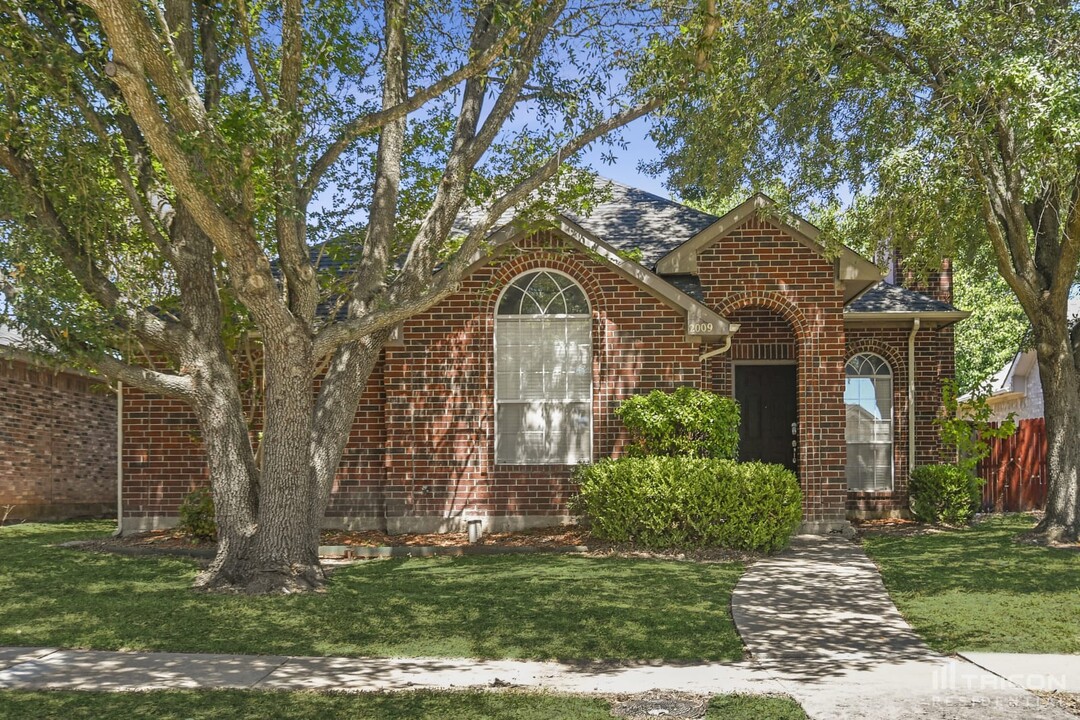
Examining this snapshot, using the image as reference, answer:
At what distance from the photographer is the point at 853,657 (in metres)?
7.18

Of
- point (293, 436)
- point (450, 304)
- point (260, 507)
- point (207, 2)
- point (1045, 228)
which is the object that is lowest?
point (260, 507)

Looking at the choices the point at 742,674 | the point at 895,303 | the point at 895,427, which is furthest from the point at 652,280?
the point at 742,674

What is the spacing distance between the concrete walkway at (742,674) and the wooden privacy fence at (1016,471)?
13.3 m

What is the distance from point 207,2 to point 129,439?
281 inches

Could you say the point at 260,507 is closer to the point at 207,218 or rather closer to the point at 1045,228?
the point at 207,218

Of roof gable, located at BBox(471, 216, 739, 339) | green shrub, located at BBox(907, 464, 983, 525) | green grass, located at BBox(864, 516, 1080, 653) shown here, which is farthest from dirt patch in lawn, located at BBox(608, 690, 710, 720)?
green shrub, located at BBox(907, 464, 983, 525)

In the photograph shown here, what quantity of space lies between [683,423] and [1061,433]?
5.46 m

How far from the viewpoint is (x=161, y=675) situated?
21.7 feet

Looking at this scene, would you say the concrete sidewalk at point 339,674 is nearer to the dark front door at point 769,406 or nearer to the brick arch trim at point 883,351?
the dark front door at point 769,406

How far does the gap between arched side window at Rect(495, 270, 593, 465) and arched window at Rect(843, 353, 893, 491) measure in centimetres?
579

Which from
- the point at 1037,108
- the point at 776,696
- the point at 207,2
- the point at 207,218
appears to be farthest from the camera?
the point at 207,2

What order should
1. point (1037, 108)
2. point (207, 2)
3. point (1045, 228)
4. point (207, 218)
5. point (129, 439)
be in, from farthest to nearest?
point (129, 439), point (1045, 228), point (207, 2), point (1037, 108), point (207, 218)

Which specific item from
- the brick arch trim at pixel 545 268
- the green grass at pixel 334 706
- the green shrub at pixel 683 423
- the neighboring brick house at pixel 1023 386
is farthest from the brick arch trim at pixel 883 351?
the neighboring brick house at pixel 1023 386

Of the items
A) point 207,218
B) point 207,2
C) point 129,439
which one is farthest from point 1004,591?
point 129,439
